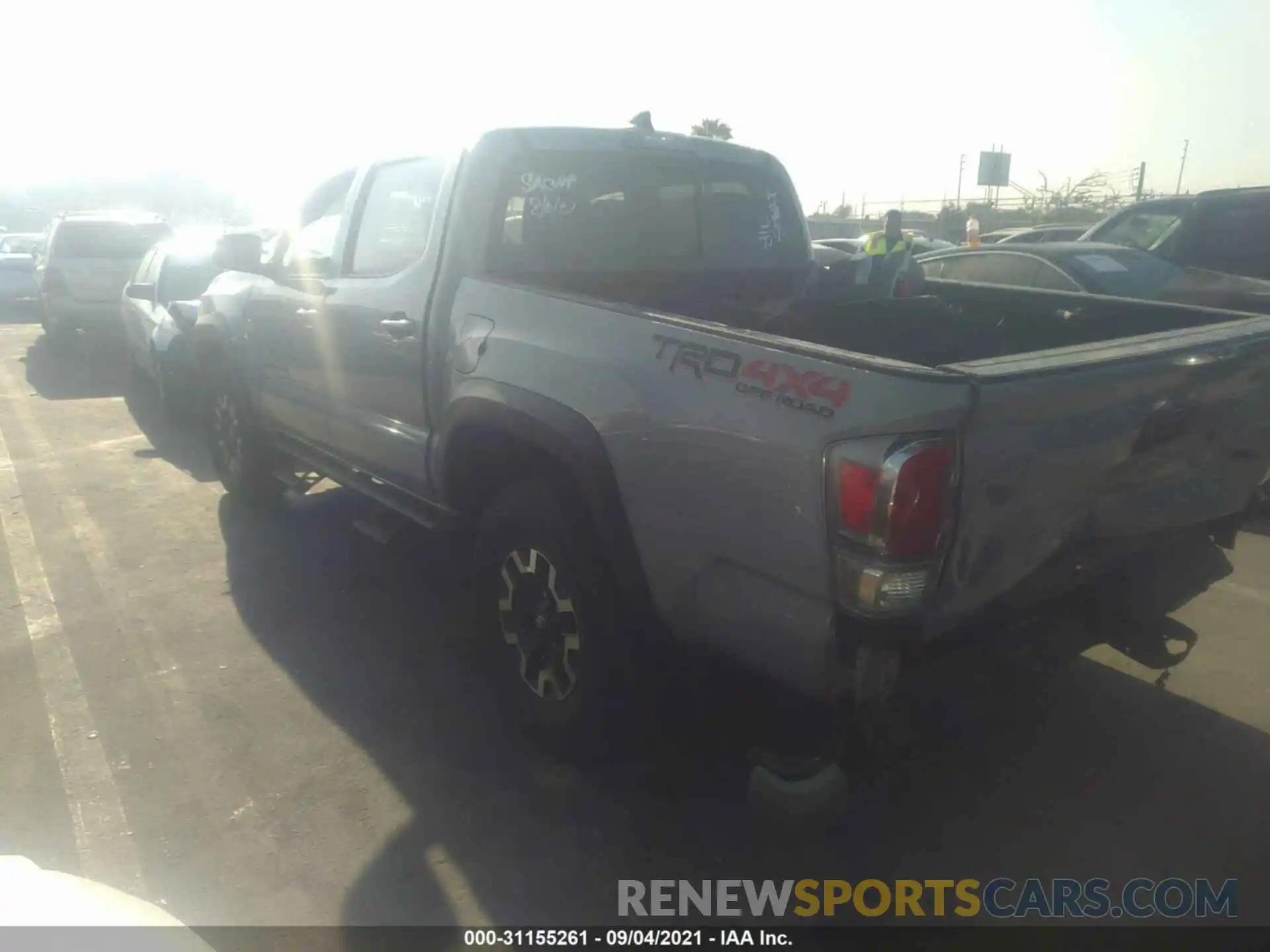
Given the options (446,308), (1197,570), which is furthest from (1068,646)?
(446,308)

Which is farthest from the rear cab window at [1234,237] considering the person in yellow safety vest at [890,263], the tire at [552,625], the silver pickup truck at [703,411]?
the tire at [552,625]

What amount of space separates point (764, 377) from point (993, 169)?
147 feet

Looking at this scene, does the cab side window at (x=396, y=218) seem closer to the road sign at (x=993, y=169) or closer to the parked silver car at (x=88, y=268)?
the parked silver car at (x=88, y=268)

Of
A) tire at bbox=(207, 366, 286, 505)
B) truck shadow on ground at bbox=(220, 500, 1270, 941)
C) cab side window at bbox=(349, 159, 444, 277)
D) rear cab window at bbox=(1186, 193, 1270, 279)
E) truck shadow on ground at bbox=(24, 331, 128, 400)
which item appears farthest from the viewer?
Result: truck shadow on ground at bbox=(24, 331, 128, 400)

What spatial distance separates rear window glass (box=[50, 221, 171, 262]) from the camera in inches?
495

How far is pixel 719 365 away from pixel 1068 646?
127 centimetres

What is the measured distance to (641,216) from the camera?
4.25 meters

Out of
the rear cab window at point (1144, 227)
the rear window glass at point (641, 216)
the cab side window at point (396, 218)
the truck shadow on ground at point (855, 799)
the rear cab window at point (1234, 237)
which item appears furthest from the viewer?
the rear cab window at point (1144, 227)

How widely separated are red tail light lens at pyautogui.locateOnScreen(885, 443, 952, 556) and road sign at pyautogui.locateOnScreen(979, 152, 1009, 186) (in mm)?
44504

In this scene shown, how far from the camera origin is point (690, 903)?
2.93 meters

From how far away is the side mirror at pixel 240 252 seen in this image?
482 centimetres

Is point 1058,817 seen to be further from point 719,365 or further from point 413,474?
point 413,474

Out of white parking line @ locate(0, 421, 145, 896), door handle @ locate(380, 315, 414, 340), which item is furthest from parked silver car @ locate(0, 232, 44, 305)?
door handle @ locate(380, 315, 414, 340)

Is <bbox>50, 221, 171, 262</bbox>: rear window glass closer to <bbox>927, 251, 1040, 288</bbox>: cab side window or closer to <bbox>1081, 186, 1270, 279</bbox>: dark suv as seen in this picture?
<bbox>927, 251, 1040, 288</bbox>: cab side window
